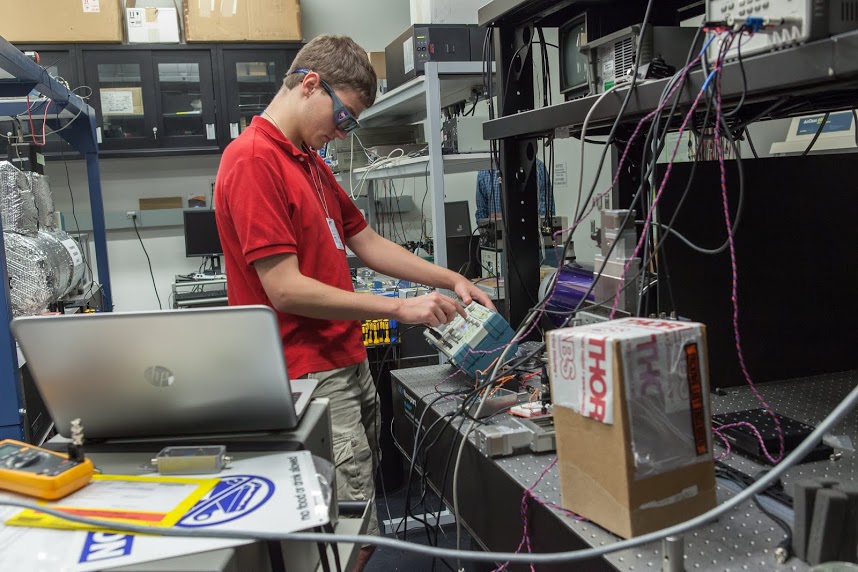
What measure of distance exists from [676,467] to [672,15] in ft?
3.64

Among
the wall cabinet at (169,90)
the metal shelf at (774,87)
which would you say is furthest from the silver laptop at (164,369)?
the wall cabinet at (169,90)

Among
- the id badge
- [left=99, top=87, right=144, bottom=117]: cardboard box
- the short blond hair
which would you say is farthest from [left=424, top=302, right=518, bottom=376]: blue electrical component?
[left=99, top=87, right=144, bottom=117]: cardboard box

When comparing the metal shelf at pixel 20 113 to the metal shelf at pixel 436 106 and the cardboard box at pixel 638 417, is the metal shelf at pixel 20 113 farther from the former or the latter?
the cardboard box at pixel 638 417

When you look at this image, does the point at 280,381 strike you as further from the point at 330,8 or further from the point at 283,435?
the point at 330,8

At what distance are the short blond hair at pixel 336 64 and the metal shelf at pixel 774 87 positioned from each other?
43 centimetres

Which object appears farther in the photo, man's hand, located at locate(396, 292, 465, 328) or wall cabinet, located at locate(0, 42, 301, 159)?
wall cabinet, located at locate(0, 42, 301, 159)

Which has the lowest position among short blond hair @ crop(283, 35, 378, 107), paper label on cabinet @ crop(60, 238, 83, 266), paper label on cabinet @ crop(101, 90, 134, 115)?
paper label on cabinet @ crop(60, 238, 83, 266)

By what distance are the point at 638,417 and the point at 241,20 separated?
447 centimetres

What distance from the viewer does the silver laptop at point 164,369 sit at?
2.52 feet

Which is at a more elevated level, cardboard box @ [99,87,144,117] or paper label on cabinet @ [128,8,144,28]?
paper label on cabinet @ [128,8,144,28]

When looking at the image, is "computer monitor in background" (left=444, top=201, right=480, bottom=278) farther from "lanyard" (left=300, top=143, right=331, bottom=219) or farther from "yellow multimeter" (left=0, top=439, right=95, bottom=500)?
"yellow multimeter" (left=0, top=439, right=95, bottom=500)

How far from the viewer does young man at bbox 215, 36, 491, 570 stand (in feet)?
4.57

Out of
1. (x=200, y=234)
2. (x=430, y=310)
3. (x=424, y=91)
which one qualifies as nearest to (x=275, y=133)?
(x=430, y=310)

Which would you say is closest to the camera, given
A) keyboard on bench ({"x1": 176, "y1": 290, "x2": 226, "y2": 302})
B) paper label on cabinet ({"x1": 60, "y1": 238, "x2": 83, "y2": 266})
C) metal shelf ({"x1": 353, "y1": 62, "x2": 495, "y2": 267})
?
metal shelf ({"x1": 353, "y1": 62, "x2": 495, "y2": 267})
